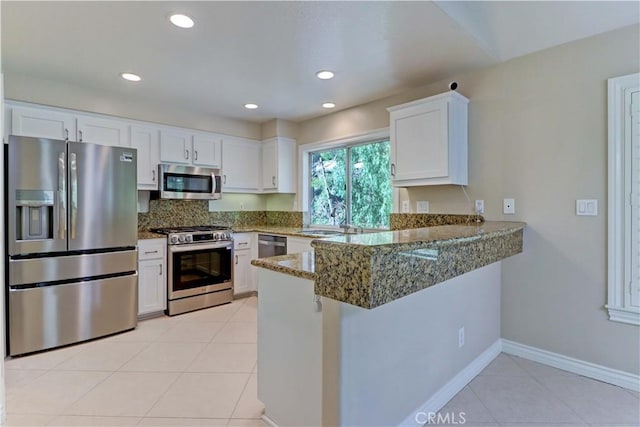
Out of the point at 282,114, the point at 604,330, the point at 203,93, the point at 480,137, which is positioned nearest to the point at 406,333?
Answer: the point at 604,330

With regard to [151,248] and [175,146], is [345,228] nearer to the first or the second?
[151,248]

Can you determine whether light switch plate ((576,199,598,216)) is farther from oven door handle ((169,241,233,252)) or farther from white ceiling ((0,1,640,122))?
oven door handle ((169,241,233,252))

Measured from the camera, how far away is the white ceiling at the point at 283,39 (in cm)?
198

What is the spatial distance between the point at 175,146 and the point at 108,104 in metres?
0.76

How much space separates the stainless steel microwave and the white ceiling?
3.07 ft

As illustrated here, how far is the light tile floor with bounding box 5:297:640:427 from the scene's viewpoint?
182 centimetres

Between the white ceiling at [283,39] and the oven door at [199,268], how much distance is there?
67.1 inches

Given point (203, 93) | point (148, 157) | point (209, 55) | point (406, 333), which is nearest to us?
point (406, 333)

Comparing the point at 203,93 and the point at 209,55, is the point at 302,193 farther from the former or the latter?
the point at 209,55

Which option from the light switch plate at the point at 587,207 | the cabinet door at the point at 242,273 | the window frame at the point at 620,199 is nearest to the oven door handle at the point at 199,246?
the cabinet door at the point at 242,273

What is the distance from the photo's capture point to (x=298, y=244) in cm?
371

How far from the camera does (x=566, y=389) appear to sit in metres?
2.11

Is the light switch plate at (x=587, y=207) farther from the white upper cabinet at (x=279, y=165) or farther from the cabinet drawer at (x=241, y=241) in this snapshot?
the cabinet drawer at (x=241, y=241)

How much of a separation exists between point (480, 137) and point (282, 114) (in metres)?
2.40
